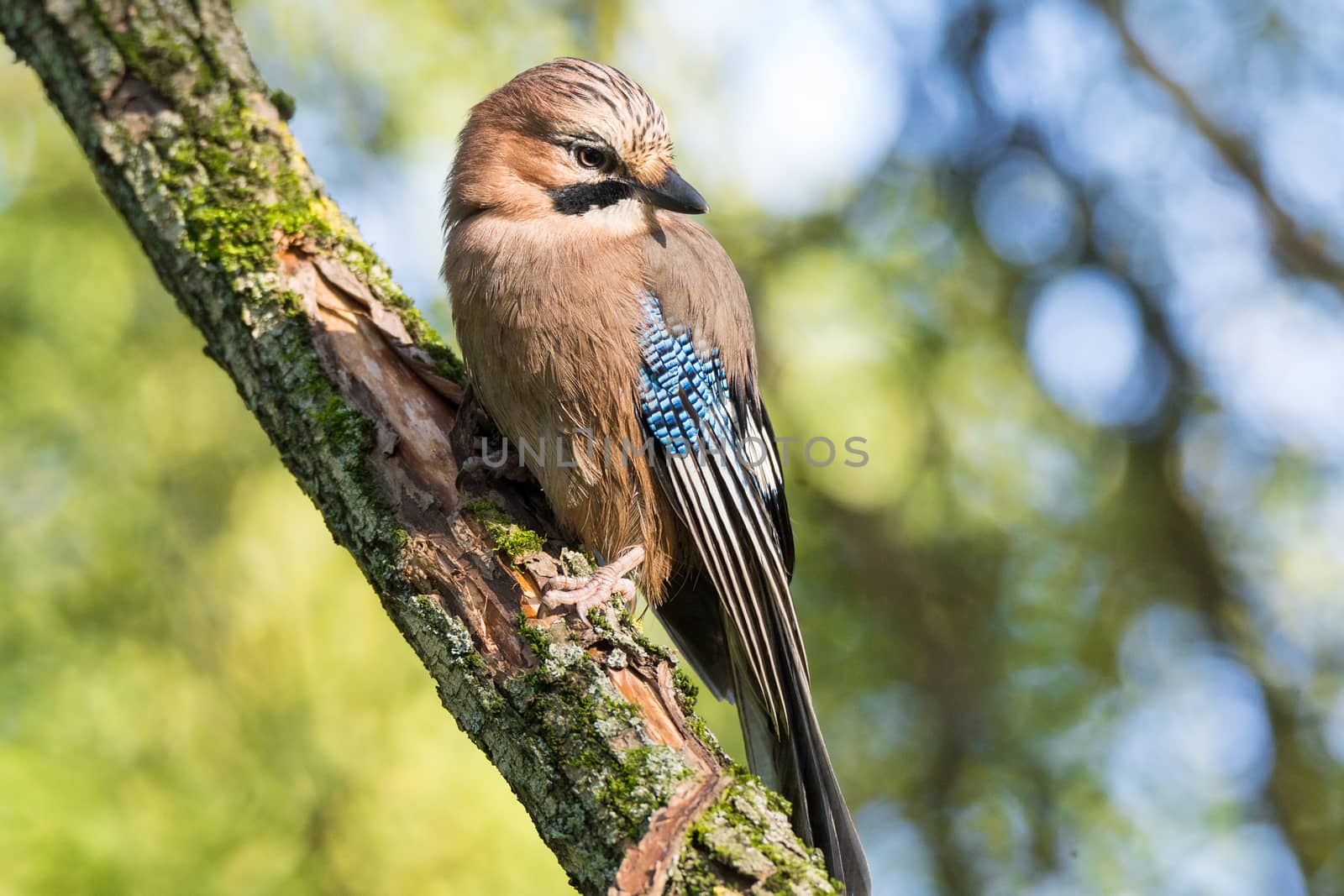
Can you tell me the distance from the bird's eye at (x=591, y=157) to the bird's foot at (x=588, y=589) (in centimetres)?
147

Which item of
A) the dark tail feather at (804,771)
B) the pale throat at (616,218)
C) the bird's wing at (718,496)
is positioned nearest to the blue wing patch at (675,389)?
the bird's wing at (718,496)

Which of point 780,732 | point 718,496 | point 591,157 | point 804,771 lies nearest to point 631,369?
point 718,496

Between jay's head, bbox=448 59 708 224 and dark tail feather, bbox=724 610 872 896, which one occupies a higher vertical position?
jay's head, bbox=448 59 708 224

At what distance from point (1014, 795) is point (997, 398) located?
259 centimetres

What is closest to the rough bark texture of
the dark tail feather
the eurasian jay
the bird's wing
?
the eurasian jay

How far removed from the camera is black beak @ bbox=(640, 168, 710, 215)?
3.76 meters

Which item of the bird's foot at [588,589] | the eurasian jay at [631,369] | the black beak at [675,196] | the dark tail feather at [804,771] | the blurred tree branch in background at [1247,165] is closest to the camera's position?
the bird's foot at [588,589]

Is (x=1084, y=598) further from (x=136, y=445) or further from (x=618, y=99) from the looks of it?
→ (x=136, y=445)

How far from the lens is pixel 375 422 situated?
3.38 m

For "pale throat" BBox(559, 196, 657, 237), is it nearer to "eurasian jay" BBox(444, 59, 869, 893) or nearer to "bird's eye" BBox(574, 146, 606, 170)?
"eurasian jay" BBox(444, 59, 869, 893)

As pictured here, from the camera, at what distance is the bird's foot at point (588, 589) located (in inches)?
116

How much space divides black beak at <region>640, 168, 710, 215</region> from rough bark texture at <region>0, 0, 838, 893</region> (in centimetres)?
93

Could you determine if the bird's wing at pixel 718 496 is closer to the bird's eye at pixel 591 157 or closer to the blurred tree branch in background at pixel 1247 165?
the bird's eye at pixel 591 157

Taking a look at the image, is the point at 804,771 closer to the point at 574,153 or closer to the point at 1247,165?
the point at 574,153
